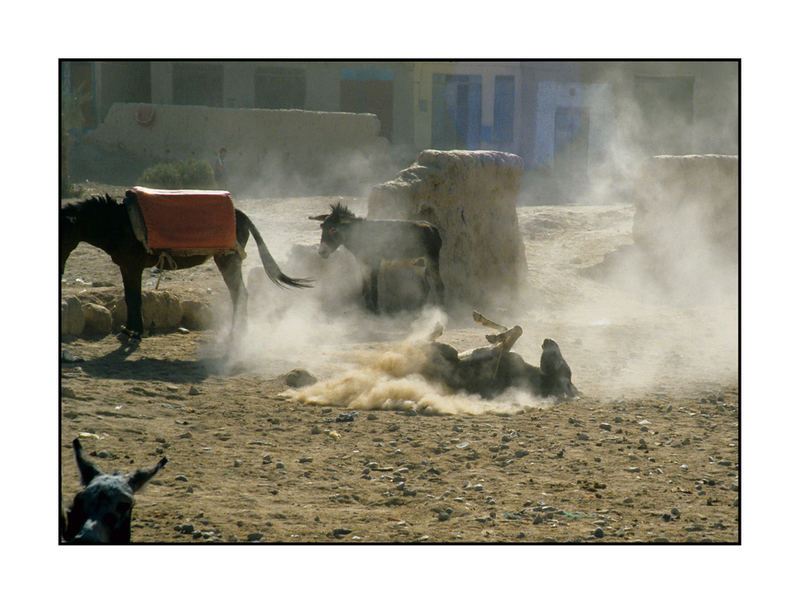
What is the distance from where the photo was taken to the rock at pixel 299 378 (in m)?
8.61

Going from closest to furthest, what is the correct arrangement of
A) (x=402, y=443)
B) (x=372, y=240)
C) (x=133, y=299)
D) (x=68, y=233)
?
(x=402, y=443) < (x=68, y=233) < (x=133, y=299) < (x=372, y=240)

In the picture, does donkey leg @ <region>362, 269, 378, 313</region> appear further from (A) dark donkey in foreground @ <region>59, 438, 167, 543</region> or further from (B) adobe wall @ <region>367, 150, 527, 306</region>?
(A) dark donkey in foreground @ <region>59, 438, 167, 543</region>

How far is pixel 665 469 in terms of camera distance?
6.46m

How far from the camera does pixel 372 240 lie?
39.8ft

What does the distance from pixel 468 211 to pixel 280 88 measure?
1481cm

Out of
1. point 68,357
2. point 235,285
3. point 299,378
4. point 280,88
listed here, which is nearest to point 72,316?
point 68,357

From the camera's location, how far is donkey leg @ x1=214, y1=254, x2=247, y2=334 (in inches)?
409

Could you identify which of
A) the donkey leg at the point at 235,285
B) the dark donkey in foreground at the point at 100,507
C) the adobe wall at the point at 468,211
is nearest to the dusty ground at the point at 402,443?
the donkey leg at the point at 235,285

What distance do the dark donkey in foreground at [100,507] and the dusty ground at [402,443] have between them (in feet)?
1.78

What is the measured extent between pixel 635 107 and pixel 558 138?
7.63 ft

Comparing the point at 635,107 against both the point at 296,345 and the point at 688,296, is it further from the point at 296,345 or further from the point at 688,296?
the point at 296,345

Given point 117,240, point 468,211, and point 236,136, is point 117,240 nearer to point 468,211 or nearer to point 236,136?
point 468,211

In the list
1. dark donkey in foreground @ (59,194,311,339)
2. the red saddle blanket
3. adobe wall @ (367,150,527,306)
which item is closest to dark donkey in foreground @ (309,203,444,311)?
adobe wall @ (367,150,527,306)

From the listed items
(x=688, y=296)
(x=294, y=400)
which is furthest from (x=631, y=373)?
(x=688, y=296)
